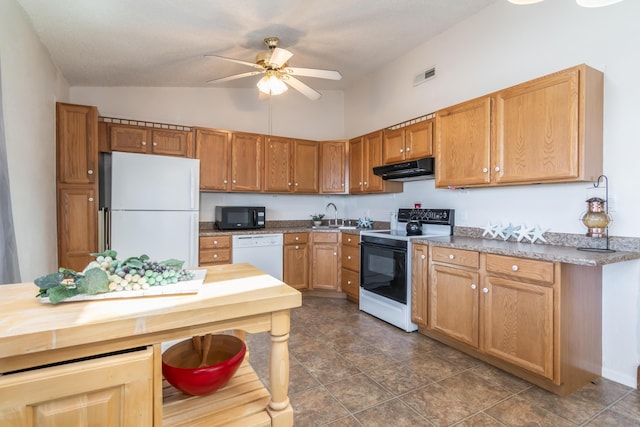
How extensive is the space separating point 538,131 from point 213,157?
341cm

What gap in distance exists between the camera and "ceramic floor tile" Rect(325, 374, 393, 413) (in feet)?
6.31

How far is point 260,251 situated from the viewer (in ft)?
12.9

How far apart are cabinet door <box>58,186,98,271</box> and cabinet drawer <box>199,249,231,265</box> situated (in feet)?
3.40

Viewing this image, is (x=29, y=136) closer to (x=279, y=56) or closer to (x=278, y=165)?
(x=279, y=56)

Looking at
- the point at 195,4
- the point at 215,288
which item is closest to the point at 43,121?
the point at 195,4

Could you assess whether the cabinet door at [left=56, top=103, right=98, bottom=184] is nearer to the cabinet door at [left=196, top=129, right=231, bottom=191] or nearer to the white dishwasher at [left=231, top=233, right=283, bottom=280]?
the cabinet door at [left=196, top=129, right=231, bottom=191]

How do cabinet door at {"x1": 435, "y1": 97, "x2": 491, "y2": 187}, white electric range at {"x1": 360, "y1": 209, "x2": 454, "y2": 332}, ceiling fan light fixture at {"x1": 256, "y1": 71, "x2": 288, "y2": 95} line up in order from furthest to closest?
white electric range at {"x1": 360, "y1": 209, "x2": 454, "y2": 332}, ceiling fan light fixture at {"x1": 256, "y1": 71, "x2": 288, "y2": 95}, cabinet door at {"x1": 435, "y1": 97, "x2": 491, "y2": 187}

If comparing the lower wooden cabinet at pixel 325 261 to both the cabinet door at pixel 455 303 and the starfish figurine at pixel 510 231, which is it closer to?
the cabinet door at pixel 455 303

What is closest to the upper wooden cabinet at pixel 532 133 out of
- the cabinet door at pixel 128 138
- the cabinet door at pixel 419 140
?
the cabinet door at pixel 419 140

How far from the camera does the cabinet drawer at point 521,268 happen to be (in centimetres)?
198

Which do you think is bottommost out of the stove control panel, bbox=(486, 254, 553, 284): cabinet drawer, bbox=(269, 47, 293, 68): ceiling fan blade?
bbox=(486, 254, 553, 284): cabinet drawer

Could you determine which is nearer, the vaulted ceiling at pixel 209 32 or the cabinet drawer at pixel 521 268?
the cabinet drawer at pixel 521 268

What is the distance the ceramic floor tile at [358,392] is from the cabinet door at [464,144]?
Result: 1858 mm

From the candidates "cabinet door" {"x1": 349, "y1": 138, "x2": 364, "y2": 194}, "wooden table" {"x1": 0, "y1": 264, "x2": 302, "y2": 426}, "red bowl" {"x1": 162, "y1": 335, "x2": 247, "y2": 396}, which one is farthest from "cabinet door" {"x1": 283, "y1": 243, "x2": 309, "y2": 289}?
"wooden table" {"x1": 0, "y1": 264, "x2": 302, "y2": 426}
